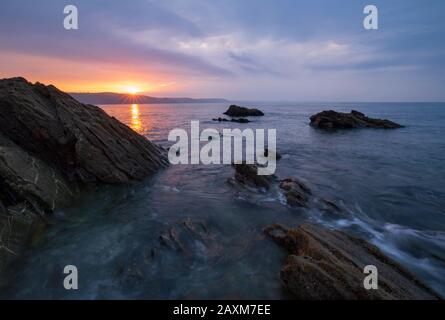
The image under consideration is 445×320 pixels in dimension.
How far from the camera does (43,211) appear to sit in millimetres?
12500

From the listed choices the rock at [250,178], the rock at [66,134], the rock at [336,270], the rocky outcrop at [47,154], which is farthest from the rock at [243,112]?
the rock at [336,270]

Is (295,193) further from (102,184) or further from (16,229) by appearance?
(16,229)

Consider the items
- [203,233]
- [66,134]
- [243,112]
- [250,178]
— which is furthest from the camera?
[243,112]

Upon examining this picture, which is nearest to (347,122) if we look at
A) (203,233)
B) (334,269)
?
(203,233)

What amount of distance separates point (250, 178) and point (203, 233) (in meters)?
7.52

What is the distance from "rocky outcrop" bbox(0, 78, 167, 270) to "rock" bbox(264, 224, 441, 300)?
10153mm

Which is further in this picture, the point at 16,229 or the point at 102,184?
the point at 102,184

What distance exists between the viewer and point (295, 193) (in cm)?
1639

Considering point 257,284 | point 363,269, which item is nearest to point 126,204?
point 257,284

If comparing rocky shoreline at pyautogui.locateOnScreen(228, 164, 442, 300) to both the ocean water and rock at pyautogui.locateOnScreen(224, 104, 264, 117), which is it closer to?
the ocean water

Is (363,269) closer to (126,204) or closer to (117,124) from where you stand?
(126,204)

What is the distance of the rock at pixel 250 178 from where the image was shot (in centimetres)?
1828
